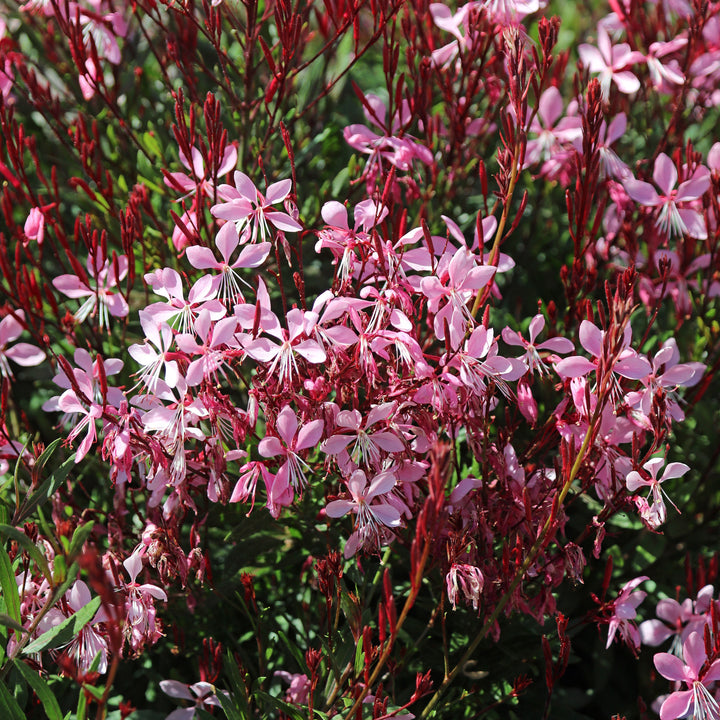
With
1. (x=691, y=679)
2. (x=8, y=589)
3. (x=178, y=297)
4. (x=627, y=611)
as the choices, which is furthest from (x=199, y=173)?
(x=691, y=679)

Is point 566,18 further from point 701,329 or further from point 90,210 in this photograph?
point 90,210

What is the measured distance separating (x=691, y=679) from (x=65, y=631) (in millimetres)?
1038

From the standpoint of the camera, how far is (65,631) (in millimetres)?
1240

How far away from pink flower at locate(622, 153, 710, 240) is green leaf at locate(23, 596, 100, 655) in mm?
1405


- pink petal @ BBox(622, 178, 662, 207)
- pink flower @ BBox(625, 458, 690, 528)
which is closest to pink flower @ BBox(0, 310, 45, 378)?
pink flower @ BBox(625, 458, 690, 528)

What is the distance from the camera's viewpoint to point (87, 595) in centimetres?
132

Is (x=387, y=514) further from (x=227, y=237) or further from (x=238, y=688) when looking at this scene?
(x=227, y=237)

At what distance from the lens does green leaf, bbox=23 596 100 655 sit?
48.2 inches

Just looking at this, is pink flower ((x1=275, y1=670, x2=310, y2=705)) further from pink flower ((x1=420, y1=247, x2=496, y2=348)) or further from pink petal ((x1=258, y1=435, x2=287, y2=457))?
pink flower ((x1=420, y1=247, x2=496, y2=348))

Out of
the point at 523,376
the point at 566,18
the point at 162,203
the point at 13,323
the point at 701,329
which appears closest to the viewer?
the point at 523,376

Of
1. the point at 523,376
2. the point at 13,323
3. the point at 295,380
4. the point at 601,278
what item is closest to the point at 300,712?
the point at 295,380

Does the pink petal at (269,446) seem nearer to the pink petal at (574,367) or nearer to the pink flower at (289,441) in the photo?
the pink flower at (289,441)

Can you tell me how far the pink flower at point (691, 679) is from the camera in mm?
1324

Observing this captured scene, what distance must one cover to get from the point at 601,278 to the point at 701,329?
0.29 meters
